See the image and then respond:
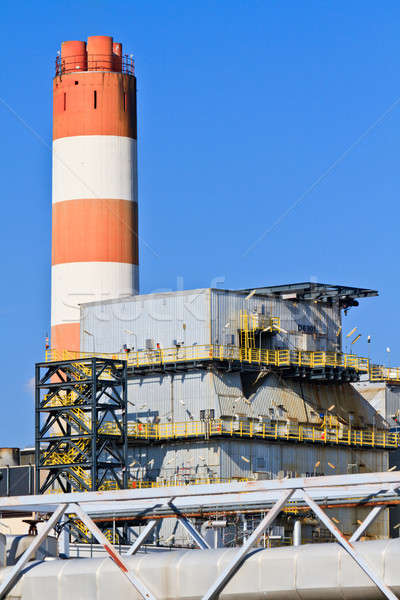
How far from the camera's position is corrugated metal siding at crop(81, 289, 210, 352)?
72.8 meters

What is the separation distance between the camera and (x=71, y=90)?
83.3m

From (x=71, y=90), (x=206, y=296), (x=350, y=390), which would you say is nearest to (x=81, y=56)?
(x=71, y=90)

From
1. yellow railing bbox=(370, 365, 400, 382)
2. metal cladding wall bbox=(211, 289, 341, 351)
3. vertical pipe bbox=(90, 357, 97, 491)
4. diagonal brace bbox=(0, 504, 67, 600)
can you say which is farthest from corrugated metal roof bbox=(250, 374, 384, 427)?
diagonal brace bbox=(0, 504, 67, 600)

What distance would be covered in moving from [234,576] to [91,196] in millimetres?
56846

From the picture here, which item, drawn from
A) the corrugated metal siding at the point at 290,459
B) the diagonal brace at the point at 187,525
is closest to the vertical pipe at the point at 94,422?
the corrugated metal siding at the point at 290,459

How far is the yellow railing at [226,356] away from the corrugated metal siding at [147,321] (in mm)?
524

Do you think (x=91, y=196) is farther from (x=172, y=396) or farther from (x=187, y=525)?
(x=187, y=525)

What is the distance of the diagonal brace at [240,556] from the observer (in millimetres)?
25250

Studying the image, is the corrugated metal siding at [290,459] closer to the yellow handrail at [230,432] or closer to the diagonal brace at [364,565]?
the yellow handrail at [230,432]

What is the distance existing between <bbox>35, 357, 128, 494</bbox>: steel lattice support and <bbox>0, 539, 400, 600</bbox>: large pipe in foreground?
1570 inches

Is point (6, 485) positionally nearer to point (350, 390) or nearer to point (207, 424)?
point (207, 424)

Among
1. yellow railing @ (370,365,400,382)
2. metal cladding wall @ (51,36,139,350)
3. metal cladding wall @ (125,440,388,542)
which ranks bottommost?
metal cladding wall @ (125,440,388,542)

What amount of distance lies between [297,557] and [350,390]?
54.7 metres

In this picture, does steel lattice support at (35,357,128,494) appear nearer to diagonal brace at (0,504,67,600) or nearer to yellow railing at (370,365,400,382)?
yellow railing at (370,365,400,382)
